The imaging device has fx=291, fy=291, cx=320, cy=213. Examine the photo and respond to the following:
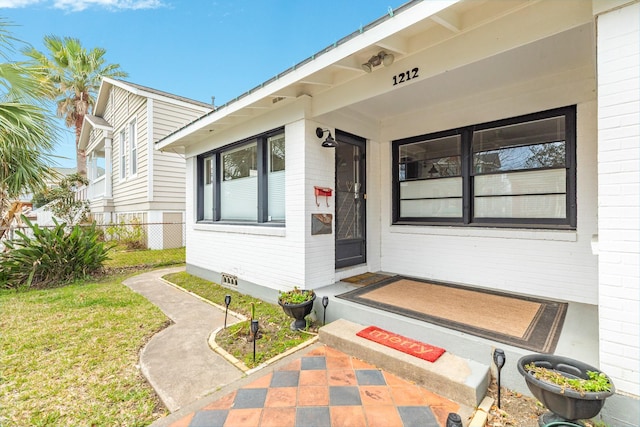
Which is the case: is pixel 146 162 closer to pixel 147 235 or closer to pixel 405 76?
pixel 147 235

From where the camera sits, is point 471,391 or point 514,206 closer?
point 471,391

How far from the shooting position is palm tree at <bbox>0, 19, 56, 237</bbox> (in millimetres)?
4250

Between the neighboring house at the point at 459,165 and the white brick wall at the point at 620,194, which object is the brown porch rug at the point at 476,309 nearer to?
the neighboring house at the point at 459,165

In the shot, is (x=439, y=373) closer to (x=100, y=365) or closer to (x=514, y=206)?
(x=514, y=206)

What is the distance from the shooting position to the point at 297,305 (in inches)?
133

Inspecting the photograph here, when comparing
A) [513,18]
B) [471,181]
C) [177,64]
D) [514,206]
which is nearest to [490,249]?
[514,206]

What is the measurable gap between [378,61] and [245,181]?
3197 mm

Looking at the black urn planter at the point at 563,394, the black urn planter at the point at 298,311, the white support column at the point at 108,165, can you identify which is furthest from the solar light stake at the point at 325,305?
the white support column at the point at 108,165

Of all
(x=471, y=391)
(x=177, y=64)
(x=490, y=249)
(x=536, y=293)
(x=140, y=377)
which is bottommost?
(x=140, y=377)

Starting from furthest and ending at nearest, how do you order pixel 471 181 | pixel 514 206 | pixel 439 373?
pixel 471 181, pixel 514 206, pixel 439 373

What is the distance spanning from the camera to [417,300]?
3590mm

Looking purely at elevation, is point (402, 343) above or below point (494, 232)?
below

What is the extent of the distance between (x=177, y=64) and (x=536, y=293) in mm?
23403

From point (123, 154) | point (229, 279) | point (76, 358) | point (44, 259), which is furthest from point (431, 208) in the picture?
point (123, 154)
